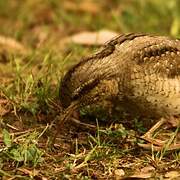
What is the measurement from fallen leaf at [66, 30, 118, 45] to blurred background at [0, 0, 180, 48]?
325 mm

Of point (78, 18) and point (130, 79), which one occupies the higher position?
point (130, 79)

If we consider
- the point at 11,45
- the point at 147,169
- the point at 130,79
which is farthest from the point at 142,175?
→ the point at 11,45

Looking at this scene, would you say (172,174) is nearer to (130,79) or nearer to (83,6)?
(130,79)

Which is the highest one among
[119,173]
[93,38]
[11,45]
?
[93,38]

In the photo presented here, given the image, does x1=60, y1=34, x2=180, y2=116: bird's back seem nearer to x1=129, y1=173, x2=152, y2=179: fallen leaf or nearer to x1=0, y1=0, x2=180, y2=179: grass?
x1=0, y1=0, x2=180, y2=179: grass

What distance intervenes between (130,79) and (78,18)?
356 cm

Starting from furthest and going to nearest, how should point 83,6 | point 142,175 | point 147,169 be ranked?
point 83,6 → point 147,169 → point 142,175

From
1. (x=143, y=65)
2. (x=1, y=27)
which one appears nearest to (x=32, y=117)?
(x=143, y=65)

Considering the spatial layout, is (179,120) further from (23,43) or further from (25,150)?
(23,43)

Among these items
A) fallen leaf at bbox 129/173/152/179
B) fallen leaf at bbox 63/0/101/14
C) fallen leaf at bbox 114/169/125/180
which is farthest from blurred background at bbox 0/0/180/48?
fallen leaf at bbox 129/173/152/179

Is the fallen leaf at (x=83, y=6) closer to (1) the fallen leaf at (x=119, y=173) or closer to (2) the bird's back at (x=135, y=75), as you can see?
(2) the bird's back at (x=135, y=75)

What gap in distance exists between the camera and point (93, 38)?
6.34 meters

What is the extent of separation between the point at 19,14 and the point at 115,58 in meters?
3.49

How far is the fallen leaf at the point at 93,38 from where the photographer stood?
20.6ft
